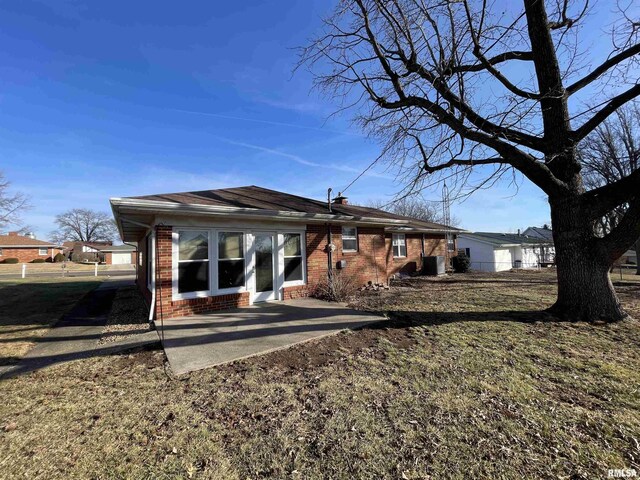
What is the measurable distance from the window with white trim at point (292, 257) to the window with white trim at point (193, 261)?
2.42 meters

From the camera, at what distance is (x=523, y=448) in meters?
2.53

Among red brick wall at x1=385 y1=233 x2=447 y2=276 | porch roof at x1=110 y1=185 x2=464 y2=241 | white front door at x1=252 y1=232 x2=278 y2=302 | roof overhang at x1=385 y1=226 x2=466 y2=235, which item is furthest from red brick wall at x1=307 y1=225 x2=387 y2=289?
red brick wall at x1=385 y1=233 x2=447 y2=276

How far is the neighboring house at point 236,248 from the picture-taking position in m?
7.04

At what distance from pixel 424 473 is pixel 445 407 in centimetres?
105

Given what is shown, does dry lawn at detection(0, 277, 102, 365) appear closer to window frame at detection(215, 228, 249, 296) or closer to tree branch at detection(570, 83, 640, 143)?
window frame at detection(215, 228, 249, 296)

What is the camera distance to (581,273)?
252 inches

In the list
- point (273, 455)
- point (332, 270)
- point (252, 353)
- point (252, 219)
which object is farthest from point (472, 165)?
point (273, 455)

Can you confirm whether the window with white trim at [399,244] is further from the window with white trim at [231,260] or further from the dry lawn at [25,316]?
the dry lawn at [25,316]

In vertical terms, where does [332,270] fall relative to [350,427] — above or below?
above

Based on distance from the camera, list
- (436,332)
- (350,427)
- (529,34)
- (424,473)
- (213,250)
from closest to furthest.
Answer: (424,473) → (350,427) → (436,332) → (529,34) → (213,250)

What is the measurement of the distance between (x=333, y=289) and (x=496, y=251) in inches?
964

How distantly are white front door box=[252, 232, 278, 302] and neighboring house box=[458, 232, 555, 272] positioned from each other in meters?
24.2

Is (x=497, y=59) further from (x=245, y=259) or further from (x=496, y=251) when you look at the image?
(x=496, y=251)

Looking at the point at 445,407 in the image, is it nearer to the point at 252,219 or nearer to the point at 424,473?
the point at 424,473
